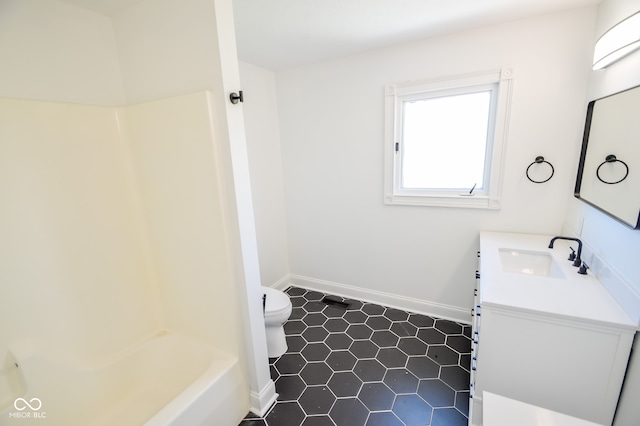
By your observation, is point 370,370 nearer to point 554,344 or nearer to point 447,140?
point 554,344

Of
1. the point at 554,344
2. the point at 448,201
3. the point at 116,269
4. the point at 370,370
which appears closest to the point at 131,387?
the point at 116,269

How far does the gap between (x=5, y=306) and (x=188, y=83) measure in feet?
4.30

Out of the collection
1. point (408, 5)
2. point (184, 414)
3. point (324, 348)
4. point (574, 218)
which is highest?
point (408, 5)

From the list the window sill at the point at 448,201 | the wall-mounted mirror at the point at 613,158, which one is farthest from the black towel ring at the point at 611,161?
the window sill at the point at 448,201

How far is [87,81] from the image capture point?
1465 millimetres

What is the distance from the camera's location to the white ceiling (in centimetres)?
154

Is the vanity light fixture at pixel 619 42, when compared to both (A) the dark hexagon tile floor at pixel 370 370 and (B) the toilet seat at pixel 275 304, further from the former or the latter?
(B) the toilet seat at pixel 275 304

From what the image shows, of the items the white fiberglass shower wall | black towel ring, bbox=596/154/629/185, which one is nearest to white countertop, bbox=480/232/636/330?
black towel ring, bbox=596/154/629/185

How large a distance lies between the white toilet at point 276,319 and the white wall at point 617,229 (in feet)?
5.65

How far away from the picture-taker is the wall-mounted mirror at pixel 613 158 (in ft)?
3.66

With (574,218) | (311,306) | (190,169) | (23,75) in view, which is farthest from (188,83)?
(574,218)

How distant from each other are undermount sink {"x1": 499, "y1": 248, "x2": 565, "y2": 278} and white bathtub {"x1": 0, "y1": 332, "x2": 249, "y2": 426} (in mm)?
1817

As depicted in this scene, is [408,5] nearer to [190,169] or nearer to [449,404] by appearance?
[190,169]

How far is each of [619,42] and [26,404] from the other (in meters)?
3.14
